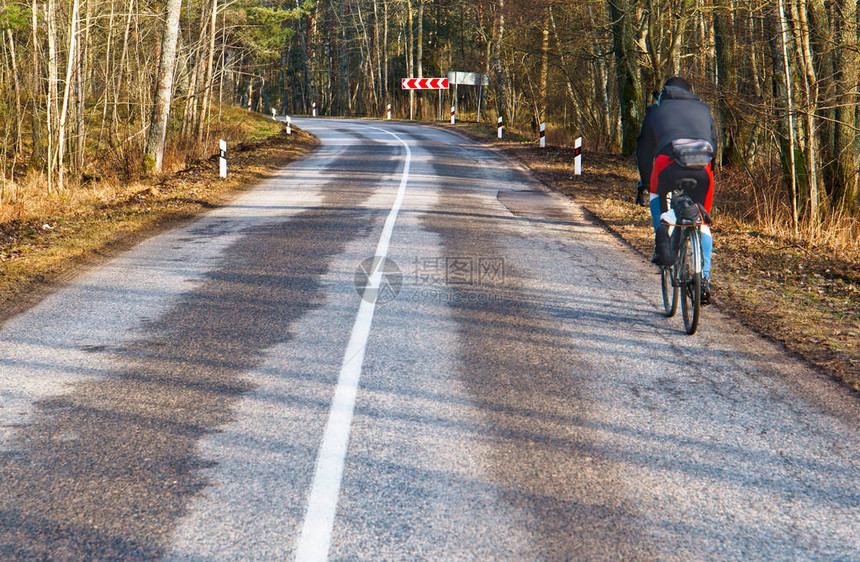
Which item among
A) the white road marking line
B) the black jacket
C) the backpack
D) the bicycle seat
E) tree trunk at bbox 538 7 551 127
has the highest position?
tree trunk at bbox 538 7 551 127

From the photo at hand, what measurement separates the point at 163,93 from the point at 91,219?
6.84 metres

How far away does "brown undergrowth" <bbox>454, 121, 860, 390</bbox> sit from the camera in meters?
6.41

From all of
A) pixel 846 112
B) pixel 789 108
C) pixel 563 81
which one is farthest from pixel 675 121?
pixel 563 81

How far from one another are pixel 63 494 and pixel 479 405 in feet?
8.04

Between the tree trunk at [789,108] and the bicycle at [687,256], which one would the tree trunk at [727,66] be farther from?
the bicycle at [687,256]

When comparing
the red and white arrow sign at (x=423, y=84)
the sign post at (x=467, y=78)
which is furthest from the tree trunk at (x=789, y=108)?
the red and white arrow sign at (x=423, y=84)

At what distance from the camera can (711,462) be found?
4.14m

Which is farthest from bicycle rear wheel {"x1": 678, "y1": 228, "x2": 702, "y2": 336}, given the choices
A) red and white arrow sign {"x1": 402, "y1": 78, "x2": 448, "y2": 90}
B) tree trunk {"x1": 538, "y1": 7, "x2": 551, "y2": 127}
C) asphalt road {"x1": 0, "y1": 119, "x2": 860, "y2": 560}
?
red and white arrow sign {"x1": 402, "y1": 78, "x2": 448, "y2": 90}

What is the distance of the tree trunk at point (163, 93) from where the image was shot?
17.8m

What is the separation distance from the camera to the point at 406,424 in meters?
4.58

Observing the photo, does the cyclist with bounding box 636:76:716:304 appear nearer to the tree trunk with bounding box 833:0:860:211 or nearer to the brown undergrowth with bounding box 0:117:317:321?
the brown undergrowth with bounding box 0:117:317:321

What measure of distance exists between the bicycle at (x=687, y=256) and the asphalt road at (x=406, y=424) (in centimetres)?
27

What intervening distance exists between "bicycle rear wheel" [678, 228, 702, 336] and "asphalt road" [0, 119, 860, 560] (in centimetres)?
19

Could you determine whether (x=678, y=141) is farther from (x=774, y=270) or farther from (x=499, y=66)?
(x=499, y=66)
